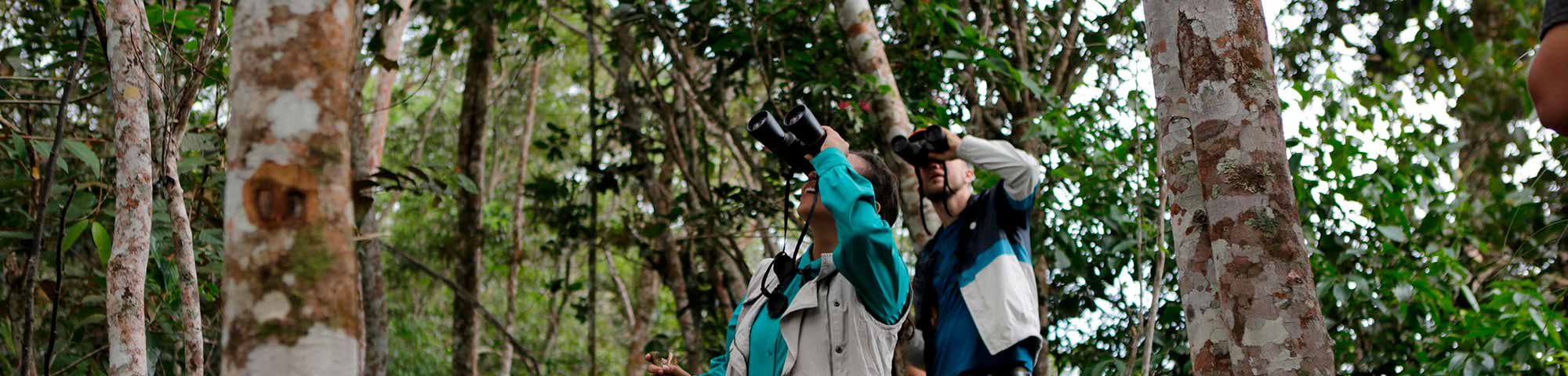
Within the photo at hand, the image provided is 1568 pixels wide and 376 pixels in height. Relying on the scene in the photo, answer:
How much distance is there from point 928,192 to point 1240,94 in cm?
151

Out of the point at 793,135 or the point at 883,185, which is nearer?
the point at 793,135

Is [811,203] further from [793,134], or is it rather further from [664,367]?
[664,367]

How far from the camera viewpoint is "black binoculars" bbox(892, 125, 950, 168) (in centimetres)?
356

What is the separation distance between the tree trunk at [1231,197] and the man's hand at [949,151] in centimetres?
113

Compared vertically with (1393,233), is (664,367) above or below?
below

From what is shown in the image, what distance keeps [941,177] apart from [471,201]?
489cm

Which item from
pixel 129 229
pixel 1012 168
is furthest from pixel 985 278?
pixel 129 229

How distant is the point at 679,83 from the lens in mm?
6426

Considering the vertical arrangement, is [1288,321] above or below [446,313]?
below

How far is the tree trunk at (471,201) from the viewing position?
25.0ft

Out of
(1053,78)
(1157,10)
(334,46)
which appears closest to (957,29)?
(1053,78)

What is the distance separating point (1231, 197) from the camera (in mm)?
2154

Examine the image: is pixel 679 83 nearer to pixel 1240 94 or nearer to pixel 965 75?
pixel 965 75

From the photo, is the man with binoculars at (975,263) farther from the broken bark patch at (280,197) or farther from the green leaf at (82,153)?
the green leaf at (82,153)
